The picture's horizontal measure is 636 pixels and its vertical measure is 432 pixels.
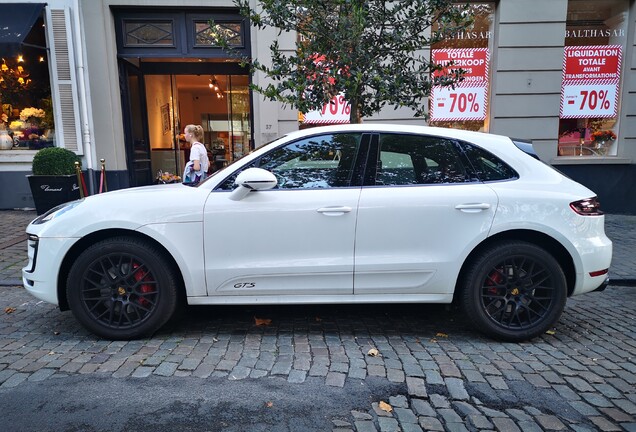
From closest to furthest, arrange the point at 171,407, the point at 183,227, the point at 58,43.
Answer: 1. the point at 171,407
2. the point at 183,227
3. the point at 58,43

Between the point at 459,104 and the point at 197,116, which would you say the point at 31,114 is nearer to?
the point at 197,116

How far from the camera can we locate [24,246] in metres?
6.75

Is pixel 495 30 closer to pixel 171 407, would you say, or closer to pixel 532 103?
pixel 532 103

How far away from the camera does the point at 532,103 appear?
9555 millimetres

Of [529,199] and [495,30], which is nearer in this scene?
[529,199]

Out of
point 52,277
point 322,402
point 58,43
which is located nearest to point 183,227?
point 52,277

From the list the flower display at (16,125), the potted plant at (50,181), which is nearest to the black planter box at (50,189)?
the potted plant at (50,181)

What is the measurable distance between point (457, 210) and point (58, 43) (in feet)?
30.9

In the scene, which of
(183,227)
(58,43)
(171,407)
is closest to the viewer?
(171,407)

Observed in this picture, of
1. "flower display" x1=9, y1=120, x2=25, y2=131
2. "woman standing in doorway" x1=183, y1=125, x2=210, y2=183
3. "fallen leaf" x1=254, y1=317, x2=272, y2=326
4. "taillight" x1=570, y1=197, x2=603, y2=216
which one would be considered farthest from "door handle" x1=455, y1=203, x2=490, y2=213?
"flower display" x1=9, y1=120, x2=25, y2=131

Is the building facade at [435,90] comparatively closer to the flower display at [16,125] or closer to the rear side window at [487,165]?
the flower display at [16,125]

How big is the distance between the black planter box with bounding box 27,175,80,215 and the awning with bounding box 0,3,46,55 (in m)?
3.24

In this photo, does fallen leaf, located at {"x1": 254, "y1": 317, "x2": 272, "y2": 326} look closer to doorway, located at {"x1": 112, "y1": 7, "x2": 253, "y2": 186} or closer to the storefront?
doorway, located at {"x1": 112, "y1": 7, "x2": 253, "y2": 186}

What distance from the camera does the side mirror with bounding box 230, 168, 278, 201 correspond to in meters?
3.39
